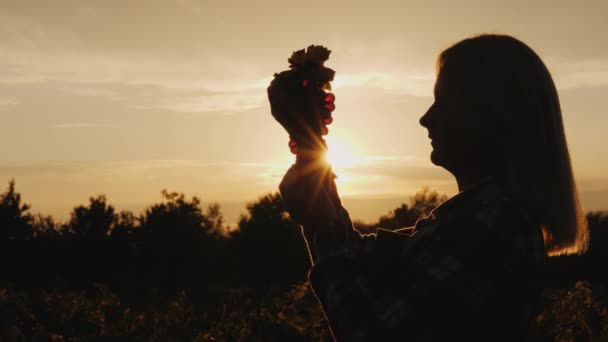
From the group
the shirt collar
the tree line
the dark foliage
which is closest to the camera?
the shirt collar

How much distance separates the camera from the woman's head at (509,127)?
2.17m

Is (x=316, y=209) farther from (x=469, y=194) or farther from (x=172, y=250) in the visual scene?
(x=172, y=250)

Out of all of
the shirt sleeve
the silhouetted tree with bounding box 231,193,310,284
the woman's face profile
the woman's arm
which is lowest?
the silhouetted tree with bounding box 231,193,310,284

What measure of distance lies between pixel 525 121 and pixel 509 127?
7 cm

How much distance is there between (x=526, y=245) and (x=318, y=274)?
71cm

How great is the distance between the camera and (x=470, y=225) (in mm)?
1952

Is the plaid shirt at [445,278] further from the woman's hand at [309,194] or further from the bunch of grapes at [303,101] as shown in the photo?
the bunch of grapes at [303,101]

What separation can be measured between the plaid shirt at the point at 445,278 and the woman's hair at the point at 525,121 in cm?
15

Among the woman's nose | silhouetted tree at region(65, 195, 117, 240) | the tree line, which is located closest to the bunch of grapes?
the woman's nose

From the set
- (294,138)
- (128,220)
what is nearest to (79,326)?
(294,138)

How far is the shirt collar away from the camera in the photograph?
211 centimetres

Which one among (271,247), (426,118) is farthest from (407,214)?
(426,118)

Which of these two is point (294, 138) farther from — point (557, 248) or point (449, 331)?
point (557, 248)

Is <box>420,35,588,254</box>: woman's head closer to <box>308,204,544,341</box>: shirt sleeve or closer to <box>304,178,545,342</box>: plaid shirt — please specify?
<box>304,178,545,342</box>: plaid shirt
